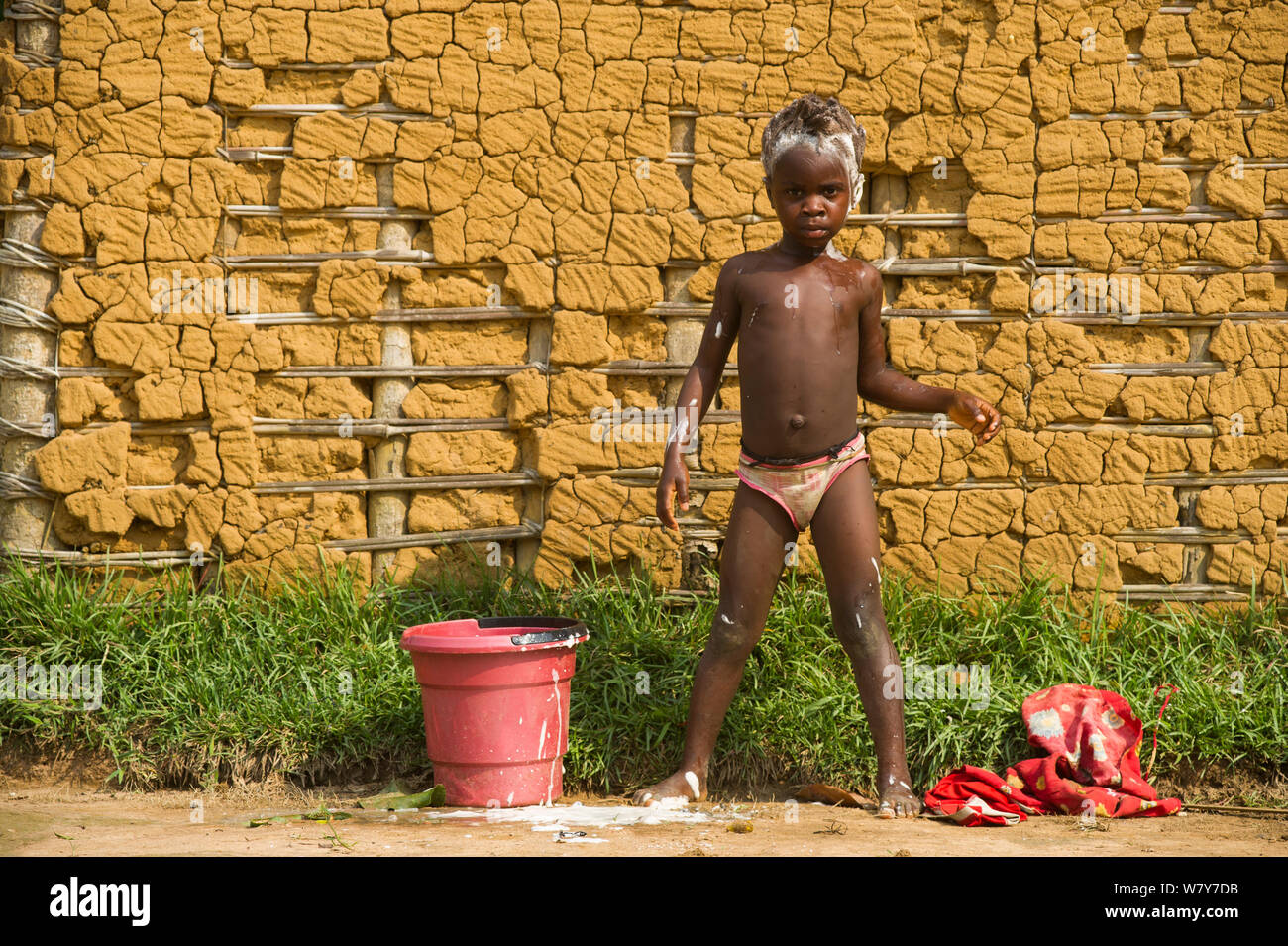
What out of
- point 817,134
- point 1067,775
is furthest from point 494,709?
point 817,134

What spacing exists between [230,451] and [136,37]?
1.60m

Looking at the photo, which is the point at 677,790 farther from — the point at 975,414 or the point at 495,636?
the point at 975,414

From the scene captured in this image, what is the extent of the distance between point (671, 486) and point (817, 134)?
115cm

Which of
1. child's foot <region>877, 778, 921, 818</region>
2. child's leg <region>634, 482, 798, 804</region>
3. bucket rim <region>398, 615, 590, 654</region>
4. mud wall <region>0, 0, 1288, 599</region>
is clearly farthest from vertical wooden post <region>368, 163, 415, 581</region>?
child's foot <region>877, 778, 921, 818</region>

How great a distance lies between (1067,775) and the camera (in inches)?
148

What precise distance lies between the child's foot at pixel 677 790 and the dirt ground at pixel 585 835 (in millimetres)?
37

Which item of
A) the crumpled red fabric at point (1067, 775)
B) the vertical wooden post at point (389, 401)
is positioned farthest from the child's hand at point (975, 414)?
the vertical wooden post at point (389, 401)

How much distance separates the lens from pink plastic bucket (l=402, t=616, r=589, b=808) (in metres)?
3.58

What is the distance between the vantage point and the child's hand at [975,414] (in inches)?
139

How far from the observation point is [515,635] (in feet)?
11.7

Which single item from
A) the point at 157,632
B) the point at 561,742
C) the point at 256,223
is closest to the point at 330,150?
the point at 256,223

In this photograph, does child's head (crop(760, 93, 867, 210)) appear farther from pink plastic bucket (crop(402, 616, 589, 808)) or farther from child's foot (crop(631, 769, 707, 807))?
child's foot (crop(631, 769, 707, 807))

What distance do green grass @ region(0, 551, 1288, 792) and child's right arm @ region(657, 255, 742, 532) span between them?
0.74 m

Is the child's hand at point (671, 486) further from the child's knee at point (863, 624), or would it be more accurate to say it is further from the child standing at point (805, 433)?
the child's knee at point (863, 624)
